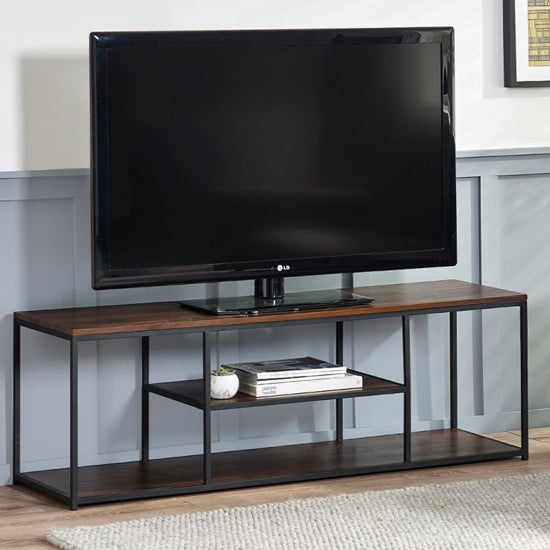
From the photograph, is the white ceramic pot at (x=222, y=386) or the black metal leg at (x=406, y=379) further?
the black metal leg at (x=406, y=379)

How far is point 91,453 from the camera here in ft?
13.7

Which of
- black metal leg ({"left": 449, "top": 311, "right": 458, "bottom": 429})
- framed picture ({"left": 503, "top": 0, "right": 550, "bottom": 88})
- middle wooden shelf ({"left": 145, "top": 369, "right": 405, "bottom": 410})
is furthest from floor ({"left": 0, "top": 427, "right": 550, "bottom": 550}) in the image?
framed picture ({"left": 503, "top": 0, "right": 550, "bottom": 88})

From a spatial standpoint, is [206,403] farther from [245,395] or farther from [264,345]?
[264,345]

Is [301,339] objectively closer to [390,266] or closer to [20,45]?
[390,266]

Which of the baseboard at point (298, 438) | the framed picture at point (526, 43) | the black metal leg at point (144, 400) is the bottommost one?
the baseboard at point (298, 438)

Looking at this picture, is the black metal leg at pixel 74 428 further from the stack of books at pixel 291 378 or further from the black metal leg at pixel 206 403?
the stack of books at pixel 291 378

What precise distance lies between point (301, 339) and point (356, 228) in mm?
465

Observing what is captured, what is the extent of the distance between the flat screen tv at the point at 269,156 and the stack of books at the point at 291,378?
0.19 m

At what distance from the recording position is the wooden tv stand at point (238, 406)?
3.82 meters

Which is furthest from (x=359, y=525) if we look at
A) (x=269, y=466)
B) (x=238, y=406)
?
(x=269, y=466)

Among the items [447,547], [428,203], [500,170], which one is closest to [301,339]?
[428,203]

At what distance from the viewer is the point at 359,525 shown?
3.56 m

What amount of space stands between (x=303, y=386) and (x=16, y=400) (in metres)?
0.84

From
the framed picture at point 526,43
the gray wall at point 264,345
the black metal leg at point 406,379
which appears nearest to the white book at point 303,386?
the black metal leg at point 406,379
